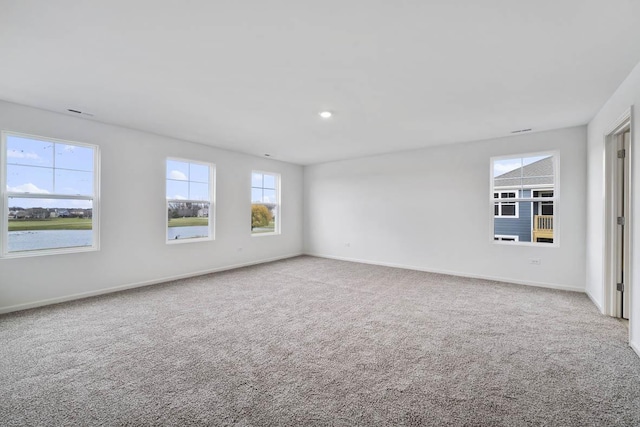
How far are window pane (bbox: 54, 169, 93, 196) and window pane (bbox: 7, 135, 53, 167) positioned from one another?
19 centimetres

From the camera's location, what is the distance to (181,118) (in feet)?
13.2

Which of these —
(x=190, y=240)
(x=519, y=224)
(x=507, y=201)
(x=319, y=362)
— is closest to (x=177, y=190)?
(x=190, y=240)

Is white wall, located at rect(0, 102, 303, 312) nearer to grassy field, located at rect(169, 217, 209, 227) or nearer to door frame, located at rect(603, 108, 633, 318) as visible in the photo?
grassy field, located at rect(169, 217, 209, 227)

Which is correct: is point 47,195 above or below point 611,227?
above

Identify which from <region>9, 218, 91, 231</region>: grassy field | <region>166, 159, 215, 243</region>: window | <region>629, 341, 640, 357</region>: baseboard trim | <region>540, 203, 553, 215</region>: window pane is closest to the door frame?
<region>629, 341, 640, 357</region>: baseboard trim

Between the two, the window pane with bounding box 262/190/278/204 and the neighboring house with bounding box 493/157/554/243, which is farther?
the window pane with bounding box 262/190/278/204

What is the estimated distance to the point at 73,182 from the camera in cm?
403

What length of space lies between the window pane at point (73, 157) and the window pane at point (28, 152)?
8 centimetres

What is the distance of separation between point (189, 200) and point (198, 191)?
0.27m

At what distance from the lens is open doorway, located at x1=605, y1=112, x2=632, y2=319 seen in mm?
3227

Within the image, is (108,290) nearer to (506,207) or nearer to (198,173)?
(198,173)

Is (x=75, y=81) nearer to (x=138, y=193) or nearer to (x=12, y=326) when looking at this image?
(x=138, y=193)

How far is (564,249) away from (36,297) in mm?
7570

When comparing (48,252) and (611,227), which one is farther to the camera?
(48,252)
